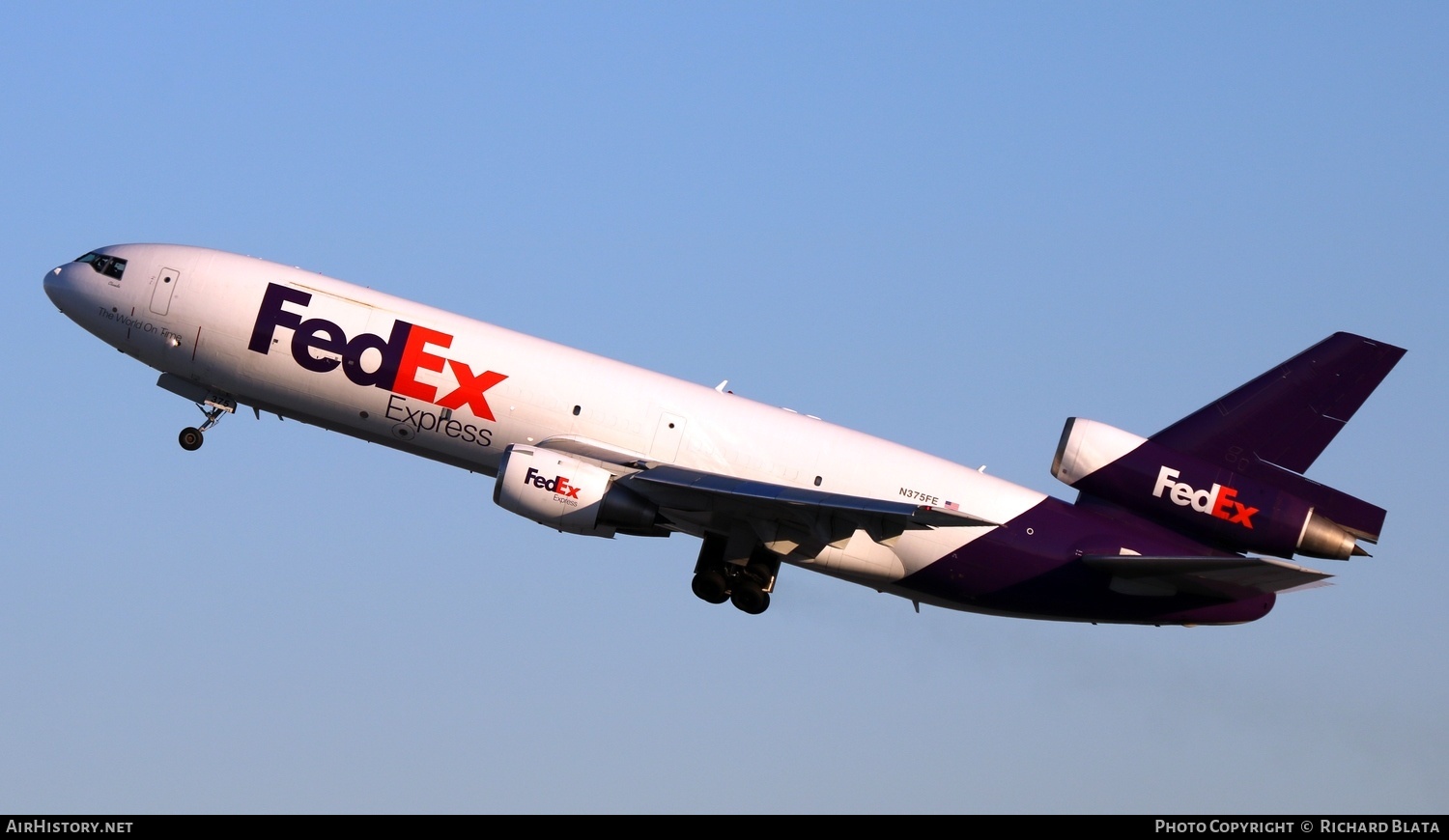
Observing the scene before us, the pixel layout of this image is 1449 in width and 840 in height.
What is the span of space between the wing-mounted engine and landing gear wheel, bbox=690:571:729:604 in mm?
9739

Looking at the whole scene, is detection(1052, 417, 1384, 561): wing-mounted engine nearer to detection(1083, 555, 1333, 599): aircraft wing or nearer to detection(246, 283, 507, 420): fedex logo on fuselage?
detection(1083, 555, 1333, 599): aircraft wing

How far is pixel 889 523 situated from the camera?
42.2m

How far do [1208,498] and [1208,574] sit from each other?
13.8 feet

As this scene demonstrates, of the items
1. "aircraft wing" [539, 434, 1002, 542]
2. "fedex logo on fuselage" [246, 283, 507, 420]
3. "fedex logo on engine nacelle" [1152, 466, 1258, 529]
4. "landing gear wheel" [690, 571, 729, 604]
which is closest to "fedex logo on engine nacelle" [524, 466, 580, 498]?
"aircraft wing" [539, 434, 1002, 542]

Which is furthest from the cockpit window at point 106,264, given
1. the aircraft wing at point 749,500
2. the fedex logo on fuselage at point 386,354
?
the aircraft wing at point 749,500

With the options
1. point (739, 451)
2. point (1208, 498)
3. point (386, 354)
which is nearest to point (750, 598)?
point (739, 451)

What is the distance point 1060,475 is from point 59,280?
1111 inches

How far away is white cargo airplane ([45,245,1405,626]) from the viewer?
145ft

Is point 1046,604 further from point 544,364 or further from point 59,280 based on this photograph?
point 59,280

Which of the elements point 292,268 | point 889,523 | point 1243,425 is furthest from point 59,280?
point 1243,425

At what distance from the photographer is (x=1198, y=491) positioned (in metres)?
46.3

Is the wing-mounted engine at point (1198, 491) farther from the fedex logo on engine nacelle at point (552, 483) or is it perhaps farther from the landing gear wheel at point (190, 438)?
the landing gear wheel at point (190, 438)

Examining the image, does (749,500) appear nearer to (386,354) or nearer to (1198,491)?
(386,354)

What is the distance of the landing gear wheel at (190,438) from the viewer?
4659cm
